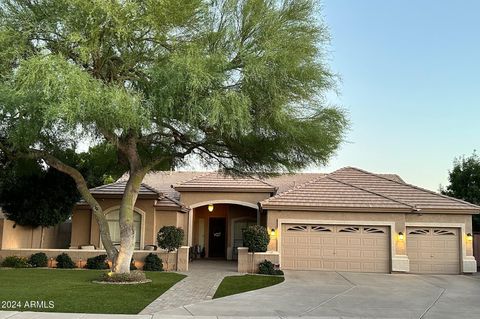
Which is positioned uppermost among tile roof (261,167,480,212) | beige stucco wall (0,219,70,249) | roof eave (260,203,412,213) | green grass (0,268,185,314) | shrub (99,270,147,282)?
tile roof (261,167,480,212)

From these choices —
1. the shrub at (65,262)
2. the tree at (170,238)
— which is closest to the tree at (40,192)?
the shrub at (65,262)

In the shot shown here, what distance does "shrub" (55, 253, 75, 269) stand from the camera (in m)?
18.8

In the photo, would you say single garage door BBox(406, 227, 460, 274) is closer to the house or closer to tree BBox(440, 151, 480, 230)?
the house

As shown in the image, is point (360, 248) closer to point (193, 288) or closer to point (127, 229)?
point (193, 288)

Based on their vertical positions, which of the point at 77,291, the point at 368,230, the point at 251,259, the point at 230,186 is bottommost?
the point at 77,291

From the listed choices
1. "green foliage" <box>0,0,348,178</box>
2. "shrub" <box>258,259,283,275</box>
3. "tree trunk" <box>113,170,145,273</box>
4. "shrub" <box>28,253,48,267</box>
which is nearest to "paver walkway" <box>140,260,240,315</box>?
"shrub" <box>258,259,283,275</box>

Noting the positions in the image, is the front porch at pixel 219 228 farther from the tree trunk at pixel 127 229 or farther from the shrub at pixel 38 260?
the tree trunk at pixel 127 229

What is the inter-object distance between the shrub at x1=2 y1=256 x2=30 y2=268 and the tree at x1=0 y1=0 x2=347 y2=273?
5.25 meters

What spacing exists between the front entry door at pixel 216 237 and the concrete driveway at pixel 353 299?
9211 millimetres

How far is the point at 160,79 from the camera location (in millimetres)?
12398

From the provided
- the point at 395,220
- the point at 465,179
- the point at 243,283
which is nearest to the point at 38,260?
the point at 243,283

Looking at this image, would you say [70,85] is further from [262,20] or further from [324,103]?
[324,103]

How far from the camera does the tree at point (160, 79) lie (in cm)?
1159

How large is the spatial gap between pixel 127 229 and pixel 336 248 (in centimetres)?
901
